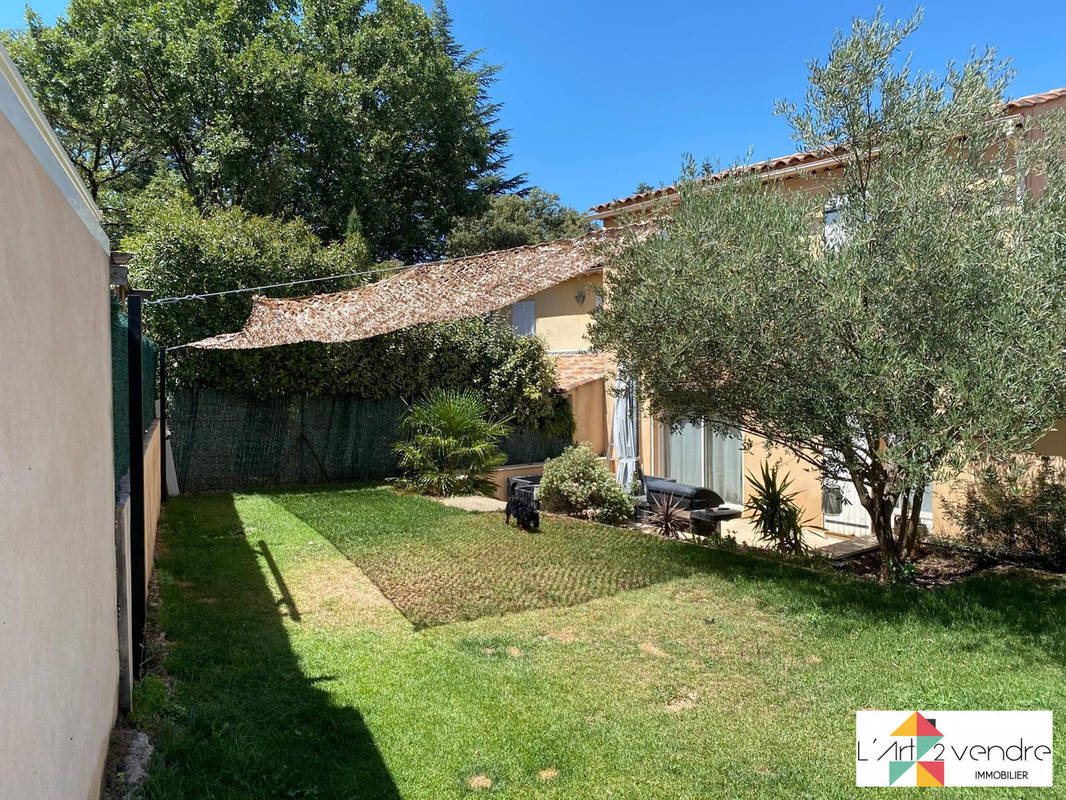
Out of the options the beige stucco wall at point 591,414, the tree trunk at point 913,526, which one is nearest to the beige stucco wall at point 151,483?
the tree trunk at point 913,526

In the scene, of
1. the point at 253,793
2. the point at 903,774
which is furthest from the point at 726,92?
the point at 253,793

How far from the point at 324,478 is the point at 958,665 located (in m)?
12.4

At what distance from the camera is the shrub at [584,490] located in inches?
441

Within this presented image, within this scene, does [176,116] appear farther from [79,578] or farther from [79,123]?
[79,578]

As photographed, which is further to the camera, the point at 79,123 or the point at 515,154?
the point at 515,154

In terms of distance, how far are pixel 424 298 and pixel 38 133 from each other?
307 inches

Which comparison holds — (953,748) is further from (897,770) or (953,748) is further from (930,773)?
(897,770)

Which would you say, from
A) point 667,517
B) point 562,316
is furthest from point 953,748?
point 562,316

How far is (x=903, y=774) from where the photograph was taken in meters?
3.73

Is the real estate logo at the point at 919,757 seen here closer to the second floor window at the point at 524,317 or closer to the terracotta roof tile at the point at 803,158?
the terracotta roof tile at the point at 803,158

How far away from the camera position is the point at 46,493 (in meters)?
2.28

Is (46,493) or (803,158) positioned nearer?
(46,493)

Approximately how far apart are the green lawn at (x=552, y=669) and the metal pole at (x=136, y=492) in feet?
1.12

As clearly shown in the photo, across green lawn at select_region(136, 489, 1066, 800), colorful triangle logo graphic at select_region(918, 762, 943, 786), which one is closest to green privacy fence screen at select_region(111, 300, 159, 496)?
green lawn at select_region(136, 489, 1066, 800)
